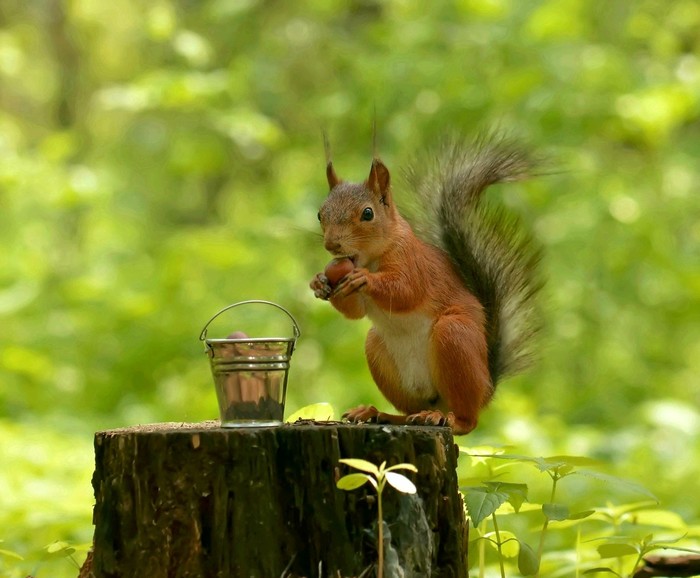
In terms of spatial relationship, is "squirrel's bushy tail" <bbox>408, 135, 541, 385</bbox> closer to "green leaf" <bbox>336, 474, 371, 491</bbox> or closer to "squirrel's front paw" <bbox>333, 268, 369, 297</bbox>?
"squirrel's front paw" <bbox>333, 268, 369, 297</bbox>

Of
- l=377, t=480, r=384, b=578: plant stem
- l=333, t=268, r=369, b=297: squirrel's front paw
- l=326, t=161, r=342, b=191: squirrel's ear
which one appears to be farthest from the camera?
l=326, t=161, r=342, b=191: squirrel's ear

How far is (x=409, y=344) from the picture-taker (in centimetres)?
216

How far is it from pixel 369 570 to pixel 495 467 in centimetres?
74

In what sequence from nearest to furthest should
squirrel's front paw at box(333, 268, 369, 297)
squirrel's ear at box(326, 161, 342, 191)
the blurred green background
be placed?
squirrel's front paw at box(333, 268, 369, 297) → squirrel's ear at box(326, 161, 342, 191) → the blurred green background

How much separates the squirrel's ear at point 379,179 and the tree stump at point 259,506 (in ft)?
2.11

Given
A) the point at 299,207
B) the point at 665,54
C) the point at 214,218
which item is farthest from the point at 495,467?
the point at 214,218

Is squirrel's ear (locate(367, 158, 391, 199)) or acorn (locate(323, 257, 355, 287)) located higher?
squirrel's ear (locate(367, 158, 391, 199))

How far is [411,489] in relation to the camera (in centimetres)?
153

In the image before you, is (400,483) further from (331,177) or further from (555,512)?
(331,177)

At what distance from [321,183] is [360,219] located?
3.10 m

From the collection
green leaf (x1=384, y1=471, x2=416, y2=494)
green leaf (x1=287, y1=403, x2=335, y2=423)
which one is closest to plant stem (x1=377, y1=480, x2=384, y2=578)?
green leaf (x1=384, y1=471, x2=416, y2=494)

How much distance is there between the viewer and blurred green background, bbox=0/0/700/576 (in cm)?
491

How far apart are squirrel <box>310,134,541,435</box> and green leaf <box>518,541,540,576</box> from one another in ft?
0.93

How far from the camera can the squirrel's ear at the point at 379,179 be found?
2238 mm
